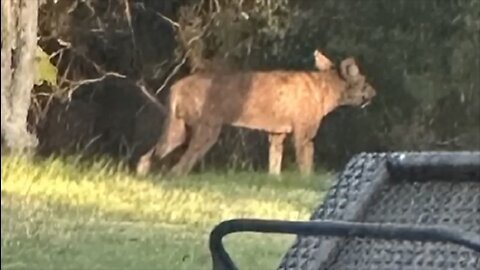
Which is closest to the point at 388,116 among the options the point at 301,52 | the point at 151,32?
the point at 301,52

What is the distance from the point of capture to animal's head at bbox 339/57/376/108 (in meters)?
0.93

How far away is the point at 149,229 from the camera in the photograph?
87 cm

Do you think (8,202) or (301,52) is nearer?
(8,202)

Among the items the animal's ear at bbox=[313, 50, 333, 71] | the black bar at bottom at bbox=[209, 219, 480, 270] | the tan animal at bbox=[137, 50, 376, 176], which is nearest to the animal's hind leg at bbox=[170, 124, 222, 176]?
the tan animal at bbox=[137, 50, 376, 176]

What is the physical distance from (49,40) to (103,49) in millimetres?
44

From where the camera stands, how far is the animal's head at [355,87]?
933mm

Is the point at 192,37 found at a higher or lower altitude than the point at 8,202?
higher

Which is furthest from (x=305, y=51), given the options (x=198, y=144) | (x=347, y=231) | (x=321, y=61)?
(x=347, y=231)

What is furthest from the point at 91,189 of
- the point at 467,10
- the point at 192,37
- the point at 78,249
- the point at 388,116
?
the point at 467,10

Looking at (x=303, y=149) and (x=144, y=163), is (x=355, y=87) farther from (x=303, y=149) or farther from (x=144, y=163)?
(x=144, y=163)

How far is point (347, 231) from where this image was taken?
539 millimetres

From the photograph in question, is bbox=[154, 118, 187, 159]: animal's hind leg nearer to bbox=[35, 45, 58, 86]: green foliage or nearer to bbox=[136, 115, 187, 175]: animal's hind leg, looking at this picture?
bbox=[136, 115, 187, 175]: animal's hind leg

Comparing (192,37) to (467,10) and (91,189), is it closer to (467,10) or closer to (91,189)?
(91,189)

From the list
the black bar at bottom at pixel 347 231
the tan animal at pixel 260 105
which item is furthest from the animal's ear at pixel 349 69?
the black bar at bottom at pixel 347 231
